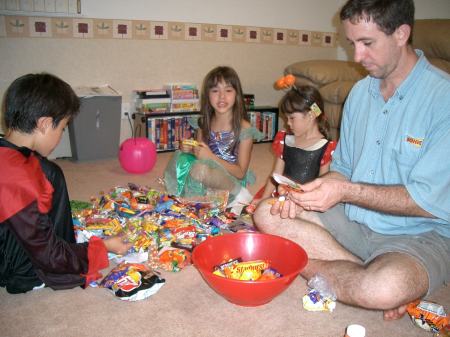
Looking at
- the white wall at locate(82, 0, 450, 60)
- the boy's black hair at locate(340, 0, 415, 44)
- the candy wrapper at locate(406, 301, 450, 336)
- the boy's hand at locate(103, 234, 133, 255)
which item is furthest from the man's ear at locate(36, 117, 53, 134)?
the white wall at locate(82, 0, 450, 60)

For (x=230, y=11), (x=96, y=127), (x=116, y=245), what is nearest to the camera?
(x=116, y=245)

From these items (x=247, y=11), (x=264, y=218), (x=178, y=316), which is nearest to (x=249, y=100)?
(x=247, y=11)

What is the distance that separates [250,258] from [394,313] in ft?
1.53

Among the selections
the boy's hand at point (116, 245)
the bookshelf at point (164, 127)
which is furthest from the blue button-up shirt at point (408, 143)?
the bookshelf at point (164, 127)

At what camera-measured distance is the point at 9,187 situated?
1.13m

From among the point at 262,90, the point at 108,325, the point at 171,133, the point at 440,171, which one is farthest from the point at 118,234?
the point at 262,90

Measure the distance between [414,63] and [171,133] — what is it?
2528mm

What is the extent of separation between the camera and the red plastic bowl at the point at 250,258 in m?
1.13

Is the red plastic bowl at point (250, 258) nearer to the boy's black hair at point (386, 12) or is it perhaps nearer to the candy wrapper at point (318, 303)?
the candy wrapper at point (318, 303)

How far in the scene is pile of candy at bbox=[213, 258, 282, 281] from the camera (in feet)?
4.07

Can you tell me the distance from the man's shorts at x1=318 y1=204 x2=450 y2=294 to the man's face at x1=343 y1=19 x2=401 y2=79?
0.49m

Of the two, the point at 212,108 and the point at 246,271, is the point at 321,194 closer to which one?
the point at 246,271

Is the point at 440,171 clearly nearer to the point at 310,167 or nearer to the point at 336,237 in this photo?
the point at 336,237

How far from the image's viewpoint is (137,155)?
2.68 metres
